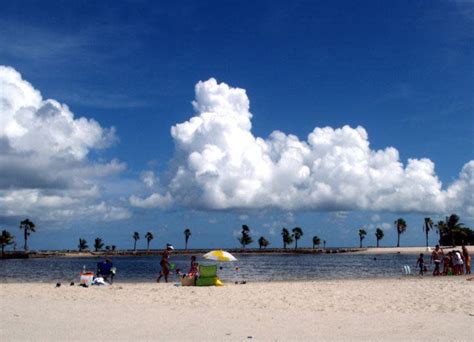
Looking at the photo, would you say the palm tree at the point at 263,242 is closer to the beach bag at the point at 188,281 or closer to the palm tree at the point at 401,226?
the palm tree at the point at 401,226

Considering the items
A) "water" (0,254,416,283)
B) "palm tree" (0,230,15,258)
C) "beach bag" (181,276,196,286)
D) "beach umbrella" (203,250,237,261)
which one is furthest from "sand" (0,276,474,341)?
"palm tree" (0,230,15,258)

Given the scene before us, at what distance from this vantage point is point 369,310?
13.1 m

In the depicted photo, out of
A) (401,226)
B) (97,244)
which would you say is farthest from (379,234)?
(97,244)

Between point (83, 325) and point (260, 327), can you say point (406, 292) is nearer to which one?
point (260, 327)

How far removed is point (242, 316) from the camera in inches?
480

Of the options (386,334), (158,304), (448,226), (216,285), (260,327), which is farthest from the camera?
(448,226)

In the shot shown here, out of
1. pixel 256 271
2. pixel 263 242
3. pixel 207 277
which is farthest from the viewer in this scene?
pixel 263 242

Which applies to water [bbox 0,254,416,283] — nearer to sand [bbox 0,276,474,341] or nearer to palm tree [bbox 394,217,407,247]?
sand [bbox 0,276,474,341]

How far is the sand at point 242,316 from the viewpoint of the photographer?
9789 mm

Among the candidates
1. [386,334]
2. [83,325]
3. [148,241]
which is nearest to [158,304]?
[83,325]

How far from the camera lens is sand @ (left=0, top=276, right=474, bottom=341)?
979cm

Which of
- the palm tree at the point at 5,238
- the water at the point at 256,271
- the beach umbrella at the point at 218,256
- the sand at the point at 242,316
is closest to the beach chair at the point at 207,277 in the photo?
the beach umbrella at the point at 218,256

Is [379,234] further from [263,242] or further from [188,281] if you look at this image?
[188,281]

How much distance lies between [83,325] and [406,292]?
39.5ft
